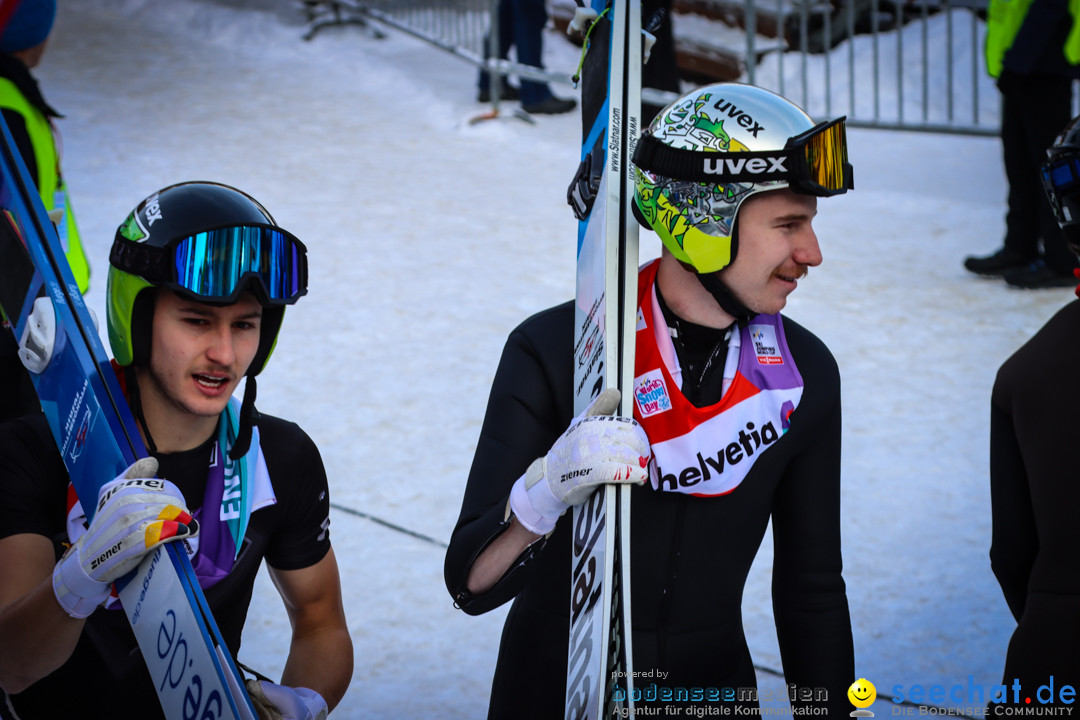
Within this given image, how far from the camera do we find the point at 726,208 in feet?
7.99

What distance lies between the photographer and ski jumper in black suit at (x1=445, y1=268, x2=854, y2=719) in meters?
2.52

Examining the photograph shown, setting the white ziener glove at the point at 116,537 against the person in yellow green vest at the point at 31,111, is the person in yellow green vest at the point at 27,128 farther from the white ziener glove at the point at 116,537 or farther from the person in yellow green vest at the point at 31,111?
the white ziener glove at the point at 116,537

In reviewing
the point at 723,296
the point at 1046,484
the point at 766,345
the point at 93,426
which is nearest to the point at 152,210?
the point at 93,426

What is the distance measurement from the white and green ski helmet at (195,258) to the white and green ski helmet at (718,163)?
2.61 feet

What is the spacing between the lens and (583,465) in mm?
2174

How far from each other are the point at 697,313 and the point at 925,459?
10.5 ft

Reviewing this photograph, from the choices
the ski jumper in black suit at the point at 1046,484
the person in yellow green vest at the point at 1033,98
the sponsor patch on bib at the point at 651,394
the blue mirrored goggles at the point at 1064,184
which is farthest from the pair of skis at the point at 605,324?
the person in yellow green vest at the point at 1033,98

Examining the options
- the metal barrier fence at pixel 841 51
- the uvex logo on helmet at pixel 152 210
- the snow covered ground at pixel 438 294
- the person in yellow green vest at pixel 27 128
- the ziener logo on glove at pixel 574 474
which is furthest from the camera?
the metal barrier fence at pixel 841 51

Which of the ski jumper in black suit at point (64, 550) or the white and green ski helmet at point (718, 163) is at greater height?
the white and green ski helmet at point (718, 163)

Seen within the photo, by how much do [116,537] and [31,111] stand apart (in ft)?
7.05

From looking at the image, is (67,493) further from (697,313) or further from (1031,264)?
(1031,264)

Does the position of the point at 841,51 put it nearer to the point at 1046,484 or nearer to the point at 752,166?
the point at 752,166

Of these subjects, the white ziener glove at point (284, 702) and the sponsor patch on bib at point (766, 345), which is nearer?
the white ziener glove at point (284, 702)

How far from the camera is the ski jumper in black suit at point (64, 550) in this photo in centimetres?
245
